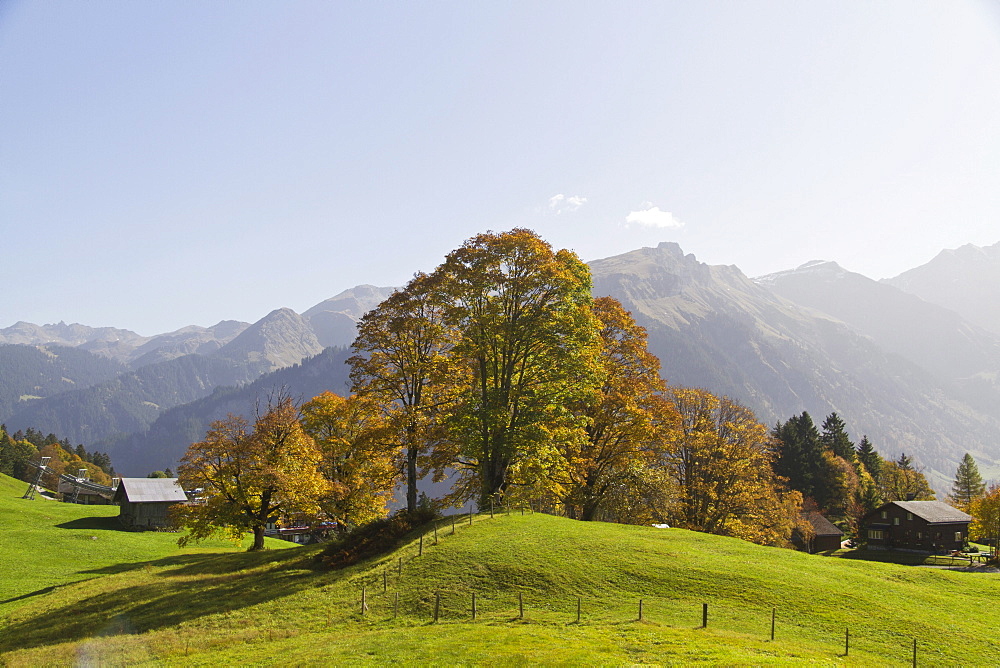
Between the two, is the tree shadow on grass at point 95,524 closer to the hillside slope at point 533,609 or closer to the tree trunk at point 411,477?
the hillside slope at point 533,609

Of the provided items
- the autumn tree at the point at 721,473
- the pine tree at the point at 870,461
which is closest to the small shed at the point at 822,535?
the autumn tree at the point at 721,473

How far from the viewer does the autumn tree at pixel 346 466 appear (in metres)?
50.8

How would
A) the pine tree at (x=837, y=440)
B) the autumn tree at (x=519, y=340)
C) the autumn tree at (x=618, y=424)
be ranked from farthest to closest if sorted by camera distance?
the pine tree at (x=837, y=440), the autumn tree at (x=618, y=424), the autumn tree at (x=519, y=340)

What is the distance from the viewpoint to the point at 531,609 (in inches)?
1075

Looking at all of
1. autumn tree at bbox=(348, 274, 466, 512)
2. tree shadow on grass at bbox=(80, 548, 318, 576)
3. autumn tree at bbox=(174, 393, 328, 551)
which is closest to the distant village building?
autumn tree at bbox=(348, 274, 466, 512)

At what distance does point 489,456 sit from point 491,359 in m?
7.39

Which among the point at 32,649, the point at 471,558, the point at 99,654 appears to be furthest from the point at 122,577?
the point at 471,558

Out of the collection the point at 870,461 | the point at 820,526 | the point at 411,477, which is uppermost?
the point at 870,461

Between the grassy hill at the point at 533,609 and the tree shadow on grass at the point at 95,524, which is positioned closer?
the grassy hill at the point at 533,609

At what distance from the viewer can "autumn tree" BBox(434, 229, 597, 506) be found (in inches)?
1633

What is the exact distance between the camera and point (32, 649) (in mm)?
26250

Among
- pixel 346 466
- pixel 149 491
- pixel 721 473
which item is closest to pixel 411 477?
pixel 346 466

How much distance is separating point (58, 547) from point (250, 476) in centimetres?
2758

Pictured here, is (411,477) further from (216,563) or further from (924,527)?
(924,527)
